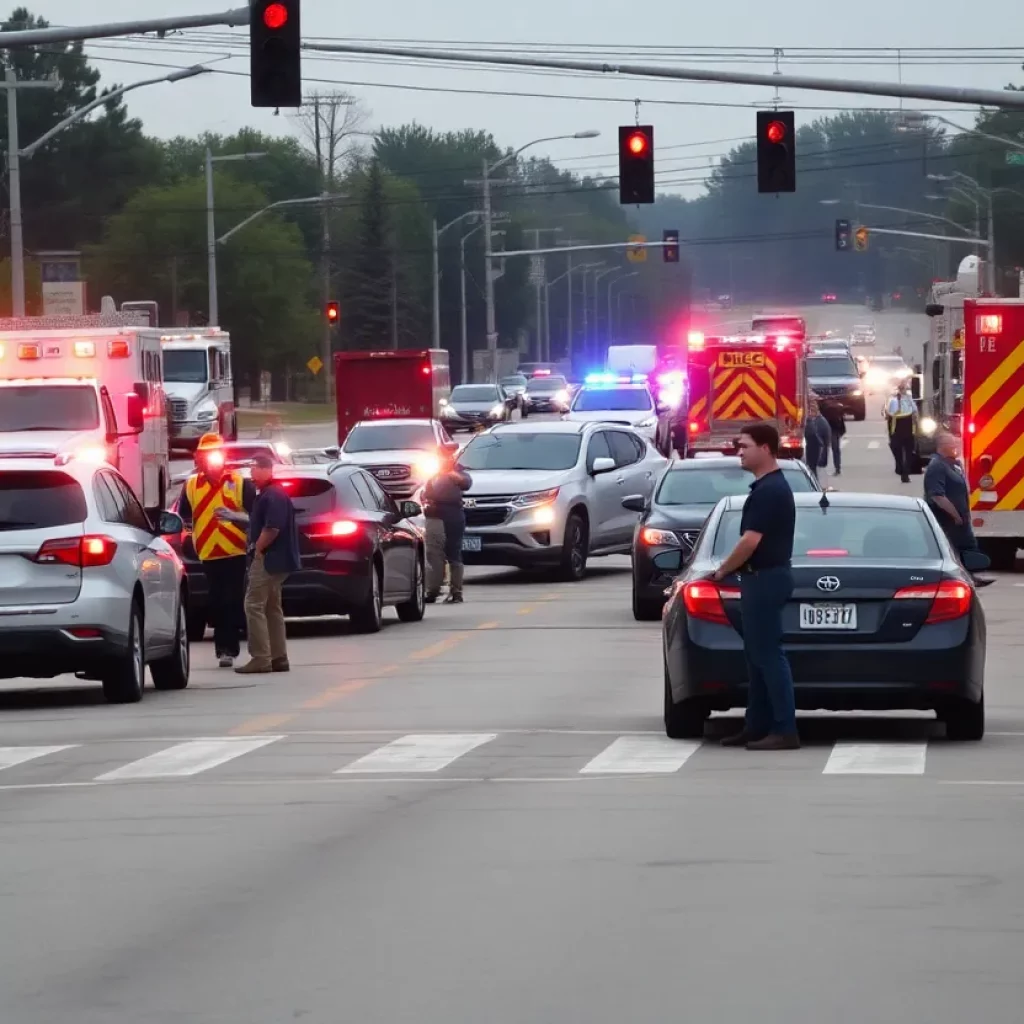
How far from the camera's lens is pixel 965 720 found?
574 inches

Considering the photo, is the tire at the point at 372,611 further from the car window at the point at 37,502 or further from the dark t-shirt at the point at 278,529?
the car window at the point at 37,502

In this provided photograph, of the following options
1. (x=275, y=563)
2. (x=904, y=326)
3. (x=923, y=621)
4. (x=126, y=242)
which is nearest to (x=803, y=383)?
(x=275, y=563)

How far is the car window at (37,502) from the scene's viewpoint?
58.0 ft

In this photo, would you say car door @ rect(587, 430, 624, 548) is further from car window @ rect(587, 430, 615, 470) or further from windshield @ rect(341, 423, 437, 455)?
windshield @ rect(341, 423, 437, 455)

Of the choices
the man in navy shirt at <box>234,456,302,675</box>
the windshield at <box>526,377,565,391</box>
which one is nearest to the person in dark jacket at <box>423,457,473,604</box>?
the man in navy shirt at <box>234,456,302,675</box>

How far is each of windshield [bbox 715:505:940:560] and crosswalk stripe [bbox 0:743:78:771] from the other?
3774 mm

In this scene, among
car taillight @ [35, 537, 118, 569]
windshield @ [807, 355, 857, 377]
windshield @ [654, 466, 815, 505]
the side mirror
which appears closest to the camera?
car taillight @ [35, 537, 118, 569]

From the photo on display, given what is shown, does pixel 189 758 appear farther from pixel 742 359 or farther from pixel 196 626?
pixel 742 359

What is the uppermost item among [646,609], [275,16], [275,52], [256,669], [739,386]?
[275,16]

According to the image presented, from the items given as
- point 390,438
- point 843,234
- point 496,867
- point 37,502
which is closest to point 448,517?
point 37,502

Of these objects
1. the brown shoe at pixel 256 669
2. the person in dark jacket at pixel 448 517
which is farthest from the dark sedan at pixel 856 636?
the person in dark jacket at pixel 448 517

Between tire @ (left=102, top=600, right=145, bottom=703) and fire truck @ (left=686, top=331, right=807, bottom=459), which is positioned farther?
fire truck @ (left=686, top=331, right=807, bottom=459)

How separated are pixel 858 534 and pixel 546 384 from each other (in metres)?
82.5

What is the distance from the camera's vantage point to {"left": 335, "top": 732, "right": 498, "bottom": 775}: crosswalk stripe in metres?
13.6
